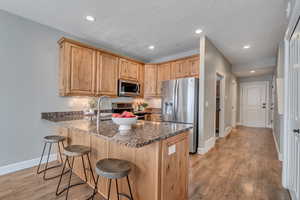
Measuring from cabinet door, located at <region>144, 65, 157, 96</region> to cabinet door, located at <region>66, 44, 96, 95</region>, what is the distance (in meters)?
1.78

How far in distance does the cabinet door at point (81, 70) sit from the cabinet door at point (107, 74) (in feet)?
0.50

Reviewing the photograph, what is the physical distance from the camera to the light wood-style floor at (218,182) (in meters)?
1.84

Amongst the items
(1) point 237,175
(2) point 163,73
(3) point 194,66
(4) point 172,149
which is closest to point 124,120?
(4) point 172,149

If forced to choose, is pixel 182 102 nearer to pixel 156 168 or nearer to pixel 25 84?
pixel 156 168

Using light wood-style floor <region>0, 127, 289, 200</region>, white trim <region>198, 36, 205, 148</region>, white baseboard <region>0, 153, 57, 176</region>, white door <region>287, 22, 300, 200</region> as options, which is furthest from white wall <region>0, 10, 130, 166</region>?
white door <region>287, 22, 300, 200</region>

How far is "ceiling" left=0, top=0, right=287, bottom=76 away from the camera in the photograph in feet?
7.25

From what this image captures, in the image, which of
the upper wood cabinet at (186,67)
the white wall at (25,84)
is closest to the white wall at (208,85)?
the upper wood cabinet at (186,67)

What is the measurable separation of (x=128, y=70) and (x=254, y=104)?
21.4 feet

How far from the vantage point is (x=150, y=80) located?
4543 mm

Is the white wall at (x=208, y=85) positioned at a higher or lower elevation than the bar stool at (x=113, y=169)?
higher

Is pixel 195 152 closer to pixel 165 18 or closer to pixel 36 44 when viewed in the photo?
pixel 165 18

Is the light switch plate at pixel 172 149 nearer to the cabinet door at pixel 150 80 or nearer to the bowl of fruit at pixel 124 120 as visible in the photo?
the bowl of fruit at pixel 124 120

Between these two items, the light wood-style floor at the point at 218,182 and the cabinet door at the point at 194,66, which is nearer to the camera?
the light wood-style floor at the point at 218,182

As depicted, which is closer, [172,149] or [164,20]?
[172,149]
